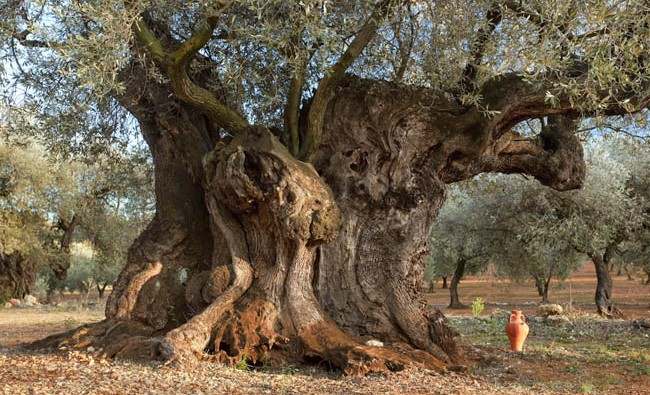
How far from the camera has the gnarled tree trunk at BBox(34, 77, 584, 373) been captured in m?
8.50

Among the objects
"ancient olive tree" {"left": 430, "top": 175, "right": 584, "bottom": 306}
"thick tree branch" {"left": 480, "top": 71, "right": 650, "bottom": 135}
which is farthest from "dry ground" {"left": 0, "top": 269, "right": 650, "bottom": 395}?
"ancient olive tree" {"left": 430, "top": 175, "right": 584, "bottom": 306}

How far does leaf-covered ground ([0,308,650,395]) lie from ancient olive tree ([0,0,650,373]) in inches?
17.5

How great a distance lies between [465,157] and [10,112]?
7.48 metres

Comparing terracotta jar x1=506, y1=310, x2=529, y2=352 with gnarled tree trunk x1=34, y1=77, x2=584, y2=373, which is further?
terracotta jar x1=506, y1=310, x2=529, y2=352

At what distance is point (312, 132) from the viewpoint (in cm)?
974

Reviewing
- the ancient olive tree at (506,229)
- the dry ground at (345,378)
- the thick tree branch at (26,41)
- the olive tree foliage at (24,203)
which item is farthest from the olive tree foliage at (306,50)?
the olive tree foliage at (24,203)

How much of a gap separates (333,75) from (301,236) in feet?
7.63

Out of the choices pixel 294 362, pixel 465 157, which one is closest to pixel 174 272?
pixel 294 362

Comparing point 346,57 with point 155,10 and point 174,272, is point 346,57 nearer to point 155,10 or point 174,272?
point 155,10

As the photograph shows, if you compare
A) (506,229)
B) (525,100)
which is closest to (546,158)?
(525,100)

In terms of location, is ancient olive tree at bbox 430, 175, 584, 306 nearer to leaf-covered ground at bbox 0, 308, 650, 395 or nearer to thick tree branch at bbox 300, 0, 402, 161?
leaf-covered ground at bbox 0, 308, 650, 395

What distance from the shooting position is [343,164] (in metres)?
9.80

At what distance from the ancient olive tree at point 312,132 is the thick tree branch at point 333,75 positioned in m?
0.03

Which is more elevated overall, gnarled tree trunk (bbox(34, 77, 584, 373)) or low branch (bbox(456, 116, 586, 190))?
low branch (bbox(456, 116, 586, 190))
